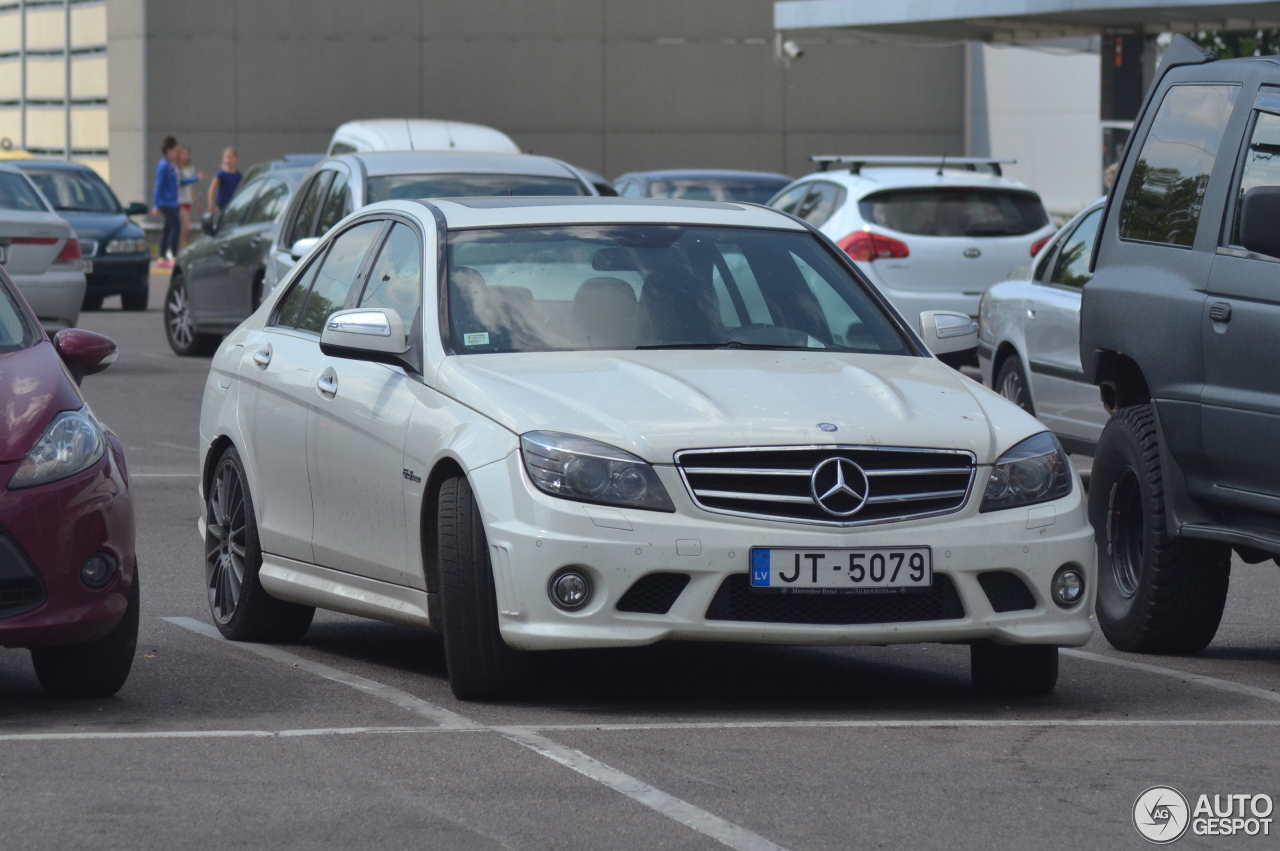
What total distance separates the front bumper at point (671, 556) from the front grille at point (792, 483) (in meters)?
0.03

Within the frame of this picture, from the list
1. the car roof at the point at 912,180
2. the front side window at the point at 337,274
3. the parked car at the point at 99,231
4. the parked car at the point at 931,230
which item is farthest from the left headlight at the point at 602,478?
the parked car at the point at 99,231

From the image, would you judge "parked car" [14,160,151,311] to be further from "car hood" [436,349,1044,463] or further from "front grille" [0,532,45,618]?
"front grille" [0,532,45,618]

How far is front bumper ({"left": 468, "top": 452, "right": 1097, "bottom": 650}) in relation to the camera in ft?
20.3

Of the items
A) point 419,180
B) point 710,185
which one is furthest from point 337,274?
point 710,185

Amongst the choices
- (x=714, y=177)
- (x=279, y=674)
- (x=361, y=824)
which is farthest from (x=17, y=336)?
(x=714, y=177)

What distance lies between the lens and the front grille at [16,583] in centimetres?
627

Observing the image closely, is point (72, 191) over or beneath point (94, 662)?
over

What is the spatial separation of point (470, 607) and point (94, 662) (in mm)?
1124

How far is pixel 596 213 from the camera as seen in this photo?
7.64 m

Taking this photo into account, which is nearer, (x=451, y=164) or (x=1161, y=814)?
(x=1161, y=814)

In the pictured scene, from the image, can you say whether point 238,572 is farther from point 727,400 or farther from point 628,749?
point 628,749

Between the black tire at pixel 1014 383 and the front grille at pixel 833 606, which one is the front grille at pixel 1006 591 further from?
the black tire at pixel 1014 383

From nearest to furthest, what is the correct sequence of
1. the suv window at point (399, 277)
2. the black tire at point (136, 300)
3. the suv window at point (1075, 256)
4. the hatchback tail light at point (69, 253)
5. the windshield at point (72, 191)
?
the suv window at point (399, 277)
the suv window at point (1075, 256)
the hatchback tail light at point (69, 253)
the windshield at point (72, 191)
the black tire at point (136, 300)

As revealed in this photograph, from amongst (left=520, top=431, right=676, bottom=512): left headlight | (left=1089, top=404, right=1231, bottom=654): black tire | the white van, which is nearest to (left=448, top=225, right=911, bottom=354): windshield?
(left=520, top=431, right=676, bottom=512): left headlight
